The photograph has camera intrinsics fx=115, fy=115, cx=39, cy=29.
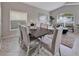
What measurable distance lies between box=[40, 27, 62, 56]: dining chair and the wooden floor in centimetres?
9

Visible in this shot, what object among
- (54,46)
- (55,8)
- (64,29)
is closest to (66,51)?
(54,46)

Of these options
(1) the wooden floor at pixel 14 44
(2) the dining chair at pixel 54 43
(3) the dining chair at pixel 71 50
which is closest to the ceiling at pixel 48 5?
(2) the dining chair at pixel 54 43

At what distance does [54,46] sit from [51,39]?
0.13 meters

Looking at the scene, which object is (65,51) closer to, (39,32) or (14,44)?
(39,32)

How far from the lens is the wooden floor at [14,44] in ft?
5.73

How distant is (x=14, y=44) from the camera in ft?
5.85

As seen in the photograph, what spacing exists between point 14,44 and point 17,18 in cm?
41

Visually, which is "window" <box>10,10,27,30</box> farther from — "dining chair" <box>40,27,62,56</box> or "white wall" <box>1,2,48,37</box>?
"dining chair" <box>40,27,62,56</box>

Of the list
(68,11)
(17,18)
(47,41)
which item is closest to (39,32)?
(47,41)

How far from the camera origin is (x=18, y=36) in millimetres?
1785

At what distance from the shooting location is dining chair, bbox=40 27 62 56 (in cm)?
177

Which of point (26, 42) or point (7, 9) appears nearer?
point (7, 9)

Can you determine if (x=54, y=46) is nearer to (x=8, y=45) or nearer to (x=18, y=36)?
(x=18, y=36)

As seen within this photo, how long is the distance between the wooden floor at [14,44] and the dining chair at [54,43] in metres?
0.09
